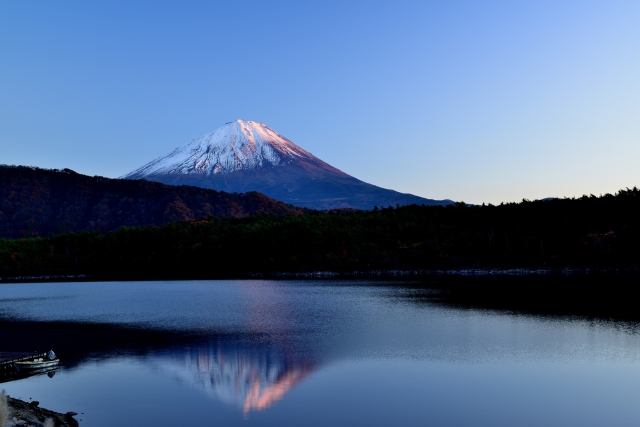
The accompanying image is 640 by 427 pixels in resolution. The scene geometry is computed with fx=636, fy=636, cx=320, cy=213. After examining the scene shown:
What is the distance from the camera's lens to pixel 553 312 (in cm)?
3206

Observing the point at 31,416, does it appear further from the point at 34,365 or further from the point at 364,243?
the point at 364,243

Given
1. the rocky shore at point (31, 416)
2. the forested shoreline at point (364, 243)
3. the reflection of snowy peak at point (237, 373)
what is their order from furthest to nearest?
the forested shoreline at point (364, 243) < the reflection of snowy peak at point (237, 373) < the rocky shore at point (31, 416)

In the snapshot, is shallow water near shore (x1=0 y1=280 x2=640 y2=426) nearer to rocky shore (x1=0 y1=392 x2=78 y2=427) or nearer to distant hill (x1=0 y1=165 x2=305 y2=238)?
rocky shore (x1=0 y1=392 x2=78 y2=427)

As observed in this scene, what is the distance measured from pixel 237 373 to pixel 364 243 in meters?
66.6

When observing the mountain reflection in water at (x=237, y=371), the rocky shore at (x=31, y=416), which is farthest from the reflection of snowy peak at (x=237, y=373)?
the rocky shore at (x=31, y=416)

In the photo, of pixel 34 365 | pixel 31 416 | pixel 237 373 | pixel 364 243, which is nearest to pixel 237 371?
pixel 237 373

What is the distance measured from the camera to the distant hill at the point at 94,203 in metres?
145

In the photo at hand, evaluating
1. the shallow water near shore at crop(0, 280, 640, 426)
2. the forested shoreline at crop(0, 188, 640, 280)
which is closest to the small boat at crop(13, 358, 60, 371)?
the shallow water near shore at crop(0, 280, 640, 426)

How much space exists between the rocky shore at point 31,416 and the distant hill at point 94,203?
130 m

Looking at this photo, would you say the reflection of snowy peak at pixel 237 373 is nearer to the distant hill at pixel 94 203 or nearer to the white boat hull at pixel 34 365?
the white boat hull at pixel 34 365

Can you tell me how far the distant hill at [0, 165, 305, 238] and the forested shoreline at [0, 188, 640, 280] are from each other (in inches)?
1811

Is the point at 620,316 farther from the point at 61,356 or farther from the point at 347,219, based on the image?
the point at 347,219

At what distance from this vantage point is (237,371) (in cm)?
1912

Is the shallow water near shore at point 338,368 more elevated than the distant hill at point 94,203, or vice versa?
the distant hill at point 94,203
